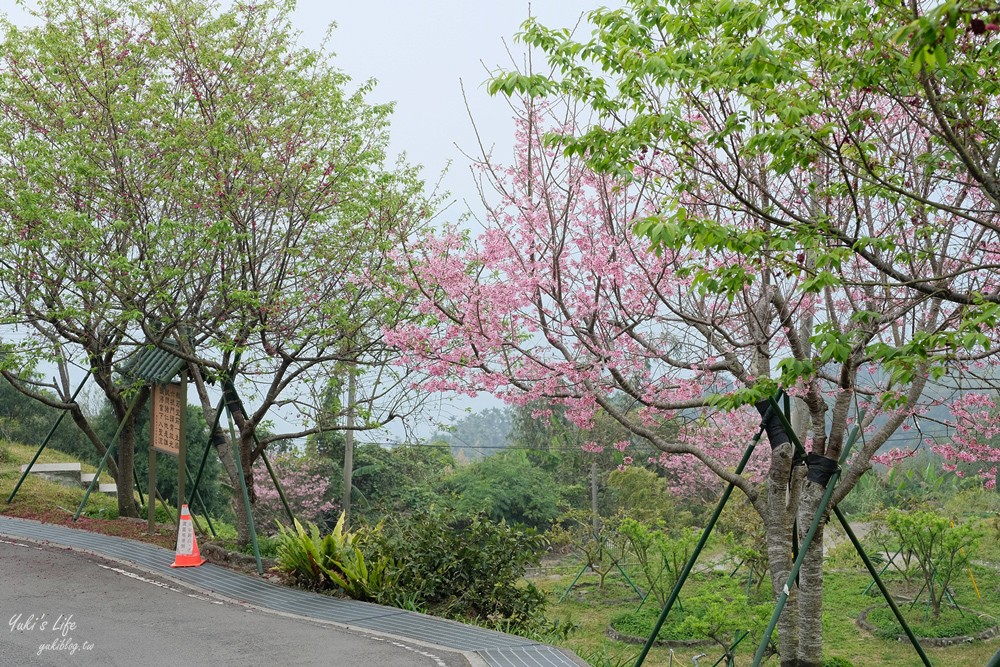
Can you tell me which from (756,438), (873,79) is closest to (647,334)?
(756,438)

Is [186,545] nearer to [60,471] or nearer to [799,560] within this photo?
[799,560]

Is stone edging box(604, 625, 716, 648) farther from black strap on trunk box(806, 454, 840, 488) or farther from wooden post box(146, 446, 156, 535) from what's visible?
wooden post box(146, 446, 156, 535)

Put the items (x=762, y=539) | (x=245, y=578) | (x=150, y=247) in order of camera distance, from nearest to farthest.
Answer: (x=245, y=578) → (x=150, y=247) → (x=762, y=539)

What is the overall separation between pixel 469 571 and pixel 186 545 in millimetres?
3588

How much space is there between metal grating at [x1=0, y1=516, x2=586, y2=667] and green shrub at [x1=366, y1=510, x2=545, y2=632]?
54 cm

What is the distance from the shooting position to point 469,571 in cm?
919

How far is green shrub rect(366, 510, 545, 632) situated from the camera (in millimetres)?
8969

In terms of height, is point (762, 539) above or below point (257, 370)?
below

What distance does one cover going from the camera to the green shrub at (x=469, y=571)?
8.97 meters

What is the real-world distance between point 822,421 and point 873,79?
387 cm

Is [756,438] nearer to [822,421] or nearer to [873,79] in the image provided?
[822,421]

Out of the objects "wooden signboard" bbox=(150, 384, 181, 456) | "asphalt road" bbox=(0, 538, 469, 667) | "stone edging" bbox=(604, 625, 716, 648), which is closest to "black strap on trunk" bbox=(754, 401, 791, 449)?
"asphalt road" bbox=(0, 538, 469, 667)

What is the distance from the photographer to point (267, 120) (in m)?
11.5

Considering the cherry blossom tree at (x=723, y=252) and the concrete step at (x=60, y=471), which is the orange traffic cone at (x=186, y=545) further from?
the concrete step at (x=60, y=471)
